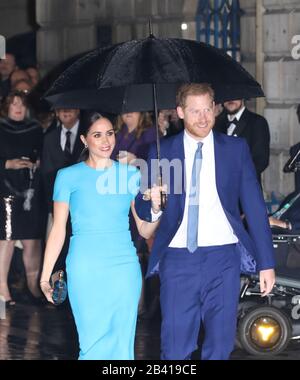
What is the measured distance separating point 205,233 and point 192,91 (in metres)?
0.84

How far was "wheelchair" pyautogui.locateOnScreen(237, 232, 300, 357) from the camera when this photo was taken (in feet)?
38.1

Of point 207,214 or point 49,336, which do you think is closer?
point 207,214

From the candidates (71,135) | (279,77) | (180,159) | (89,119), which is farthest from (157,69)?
(279,77)

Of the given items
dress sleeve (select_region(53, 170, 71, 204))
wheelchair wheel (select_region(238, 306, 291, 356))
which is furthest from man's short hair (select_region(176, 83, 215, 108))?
wheelchair wheel (select_region(238, 306, 291, 356))

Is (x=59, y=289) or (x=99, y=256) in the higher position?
(x=99, y=256)

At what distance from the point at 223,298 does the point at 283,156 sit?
22.2 ft

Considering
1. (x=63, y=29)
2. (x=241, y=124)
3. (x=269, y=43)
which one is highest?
(x=63, y=29)

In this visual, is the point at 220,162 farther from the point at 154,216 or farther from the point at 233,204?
the point at 154,216

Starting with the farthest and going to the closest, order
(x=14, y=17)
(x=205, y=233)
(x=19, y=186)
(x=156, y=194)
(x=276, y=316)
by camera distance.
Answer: (x=14, y=17) < (x=19, y=186) < (x=276, y=316) < (x=205, y=233) < (x=156, y=194)

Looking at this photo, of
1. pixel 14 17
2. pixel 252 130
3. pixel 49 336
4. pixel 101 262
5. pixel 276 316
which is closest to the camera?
pixel 101 262

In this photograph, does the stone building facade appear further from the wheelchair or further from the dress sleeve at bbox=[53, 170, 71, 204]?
the dress sleeve at bbox=[53, 170, 71, 204]

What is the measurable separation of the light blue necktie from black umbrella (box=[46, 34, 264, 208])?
0.50 m

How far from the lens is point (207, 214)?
916cm
